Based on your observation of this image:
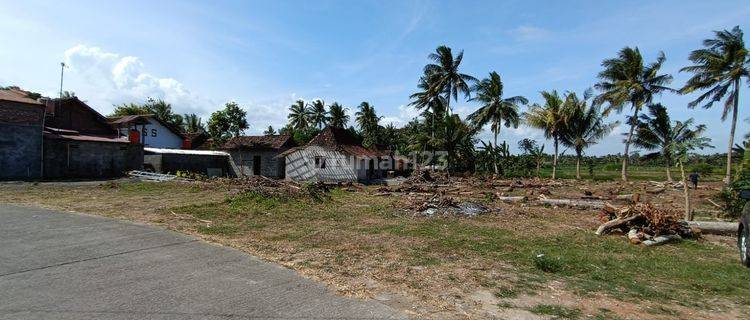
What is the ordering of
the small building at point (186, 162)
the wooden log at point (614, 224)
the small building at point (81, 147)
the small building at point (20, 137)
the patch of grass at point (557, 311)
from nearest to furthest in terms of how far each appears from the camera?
the patch of grass at point (557, 311), the wooden log at point (614, 224), the small building at point (20, 137), the small building at point (81, 147), the small building at point (186, 162)

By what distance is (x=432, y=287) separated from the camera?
5195mm

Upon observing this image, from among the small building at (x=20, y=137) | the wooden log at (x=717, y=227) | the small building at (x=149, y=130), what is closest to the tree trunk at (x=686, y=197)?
the wooden log at (x=717, y=227)

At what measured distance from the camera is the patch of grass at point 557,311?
14.0 feet

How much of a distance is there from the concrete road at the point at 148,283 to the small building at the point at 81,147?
21.1 metres

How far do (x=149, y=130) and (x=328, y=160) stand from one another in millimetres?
19235

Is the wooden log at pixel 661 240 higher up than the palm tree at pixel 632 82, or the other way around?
the palm tree at pixel 632 82

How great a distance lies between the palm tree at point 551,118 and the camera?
1470 inches

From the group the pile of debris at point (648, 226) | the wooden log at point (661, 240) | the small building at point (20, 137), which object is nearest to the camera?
the wooden log at point (661, 240)

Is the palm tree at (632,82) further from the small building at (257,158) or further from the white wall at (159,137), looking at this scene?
the white wall at (159,137)

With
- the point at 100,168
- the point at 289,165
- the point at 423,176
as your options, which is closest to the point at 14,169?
the point at 100,168

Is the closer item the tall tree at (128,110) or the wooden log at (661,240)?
the wooden log at (661,240)

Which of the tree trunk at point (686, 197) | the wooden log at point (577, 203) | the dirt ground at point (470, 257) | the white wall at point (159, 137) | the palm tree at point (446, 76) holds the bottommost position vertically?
the dirt ground at point (470, 257)

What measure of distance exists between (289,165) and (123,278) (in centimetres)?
2847

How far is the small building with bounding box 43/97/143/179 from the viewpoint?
81.0ft
